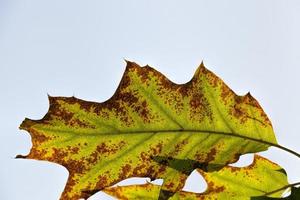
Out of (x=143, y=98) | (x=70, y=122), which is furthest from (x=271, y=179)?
(x=70, y=122)

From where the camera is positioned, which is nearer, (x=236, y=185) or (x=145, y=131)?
(x=145, y=131)

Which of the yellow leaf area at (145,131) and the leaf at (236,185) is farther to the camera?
the leaf at (236,185)

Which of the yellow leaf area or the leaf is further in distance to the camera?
the leaf

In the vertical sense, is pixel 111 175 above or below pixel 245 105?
below

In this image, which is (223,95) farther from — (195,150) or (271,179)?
(271,179)
